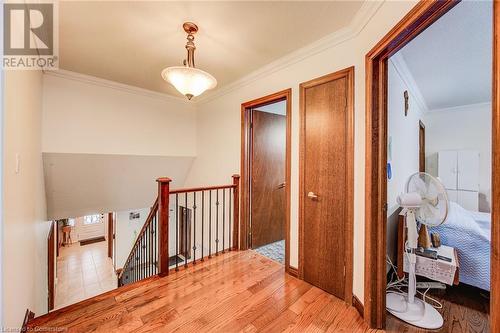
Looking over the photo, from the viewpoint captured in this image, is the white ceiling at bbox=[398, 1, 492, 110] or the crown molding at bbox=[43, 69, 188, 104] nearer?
the white ceiling at bbox=[398, 1, 492, 110]

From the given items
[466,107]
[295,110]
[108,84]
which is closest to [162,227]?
[295,110]

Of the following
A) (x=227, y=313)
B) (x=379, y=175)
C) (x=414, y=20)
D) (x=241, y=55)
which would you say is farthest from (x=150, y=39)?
(x=227, y=313)

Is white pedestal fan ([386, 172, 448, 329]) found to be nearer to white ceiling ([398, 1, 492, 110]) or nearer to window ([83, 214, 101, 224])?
white ceiling ([398, 1, 492, 110])

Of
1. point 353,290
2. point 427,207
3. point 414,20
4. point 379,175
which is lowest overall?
point 353,290

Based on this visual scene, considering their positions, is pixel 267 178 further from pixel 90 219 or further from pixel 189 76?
pixel 90 219

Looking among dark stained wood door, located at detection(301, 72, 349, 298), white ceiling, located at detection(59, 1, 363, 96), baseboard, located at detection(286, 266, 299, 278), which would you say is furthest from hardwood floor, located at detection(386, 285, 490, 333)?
white ceiling, located at detection(59, 1, 363, 96)

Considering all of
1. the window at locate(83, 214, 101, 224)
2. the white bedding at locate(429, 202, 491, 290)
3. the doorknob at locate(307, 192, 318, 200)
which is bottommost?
the window at locate(83, 214, 101, 224)

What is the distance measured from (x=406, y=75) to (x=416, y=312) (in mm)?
2558

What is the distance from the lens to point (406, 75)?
Result: 265cm

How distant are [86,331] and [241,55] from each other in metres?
2.68

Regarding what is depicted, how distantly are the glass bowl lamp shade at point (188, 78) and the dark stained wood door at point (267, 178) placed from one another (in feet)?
4.00

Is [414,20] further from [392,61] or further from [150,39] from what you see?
[150,39]

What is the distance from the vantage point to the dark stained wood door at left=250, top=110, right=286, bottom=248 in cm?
300

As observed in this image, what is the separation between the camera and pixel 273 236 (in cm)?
330
